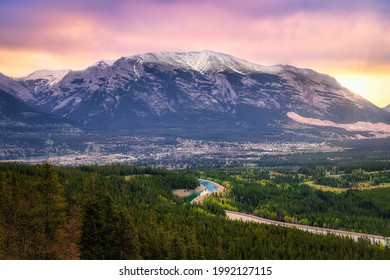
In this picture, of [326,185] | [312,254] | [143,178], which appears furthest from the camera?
[326,185]

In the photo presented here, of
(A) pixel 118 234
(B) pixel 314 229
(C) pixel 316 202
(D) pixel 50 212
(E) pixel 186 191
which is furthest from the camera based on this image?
(E) pixel 186 191

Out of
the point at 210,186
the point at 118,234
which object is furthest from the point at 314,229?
the point at 210,186

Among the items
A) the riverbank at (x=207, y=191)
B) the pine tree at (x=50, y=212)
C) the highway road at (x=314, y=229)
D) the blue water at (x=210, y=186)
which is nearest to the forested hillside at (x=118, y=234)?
the pine tree at (x=50, y=212)

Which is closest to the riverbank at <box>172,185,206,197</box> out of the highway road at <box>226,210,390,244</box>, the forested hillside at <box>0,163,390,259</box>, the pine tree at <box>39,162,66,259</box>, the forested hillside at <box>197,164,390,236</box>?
the forested hillside at <box>197,164,390,236</box>

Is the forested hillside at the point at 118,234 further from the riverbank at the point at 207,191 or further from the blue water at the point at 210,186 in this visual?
the blue water at the point at 210,186

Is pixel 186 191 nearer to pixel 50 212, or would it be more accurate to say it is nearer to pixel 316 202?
pixel 316 202

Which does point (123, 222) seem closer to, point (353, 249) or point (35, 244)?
point (35, 244)
